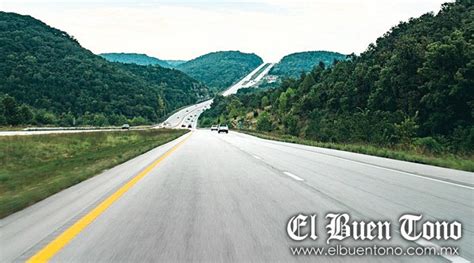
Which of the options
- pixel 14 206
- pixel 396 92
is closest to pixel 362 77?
pixel 396 92

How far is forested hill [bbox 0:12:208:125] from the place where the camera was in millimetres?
121438

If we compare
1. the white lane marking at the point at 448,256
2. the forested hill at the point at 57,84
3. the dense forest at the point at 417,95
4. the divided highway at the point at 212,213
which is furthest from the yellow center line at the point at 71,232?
the forested hill at the point at 57,84

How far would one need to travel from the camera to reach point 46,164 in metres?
23.2

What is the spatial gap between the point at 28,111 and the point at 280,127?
219 ft

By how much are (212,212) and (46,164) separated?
17583 mm

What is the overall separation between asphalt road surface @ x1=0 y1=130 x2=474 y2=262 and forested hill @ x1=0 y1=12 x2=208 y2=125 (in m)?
102

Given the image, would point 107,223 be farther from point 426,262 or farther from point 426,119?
point 426,119

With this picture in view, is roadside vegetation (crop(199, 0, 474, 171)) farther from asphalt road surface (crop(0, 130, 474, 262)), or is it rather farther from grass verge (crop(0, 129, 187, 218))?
grass verge (crop(0, 129, 187, 218))

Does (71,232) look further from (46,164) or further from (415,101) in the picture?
(415,101)

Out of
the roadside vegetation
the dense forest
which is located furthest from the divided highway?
the dense forest

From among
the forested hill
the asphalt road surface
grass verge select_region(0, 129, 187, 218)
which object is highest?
the forested hill

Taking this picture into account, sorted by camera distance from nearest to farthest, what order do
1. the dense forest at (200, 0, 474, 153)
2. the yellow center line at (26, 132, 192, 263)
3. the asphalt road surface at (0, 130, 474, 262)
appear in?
the yellow center line at (26, 132, 192, 263) → the asphalt road surface at (0, 130, 474, 262) → the dense forest at (200, 0, 474, 153)

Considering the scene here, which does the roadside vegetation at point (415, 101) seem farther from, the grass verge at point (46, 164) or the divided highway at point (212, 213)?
the grass verge at point (46, 164)

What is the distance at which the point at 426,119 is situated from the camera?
63125 millimetres
